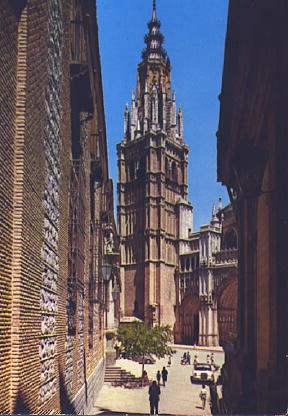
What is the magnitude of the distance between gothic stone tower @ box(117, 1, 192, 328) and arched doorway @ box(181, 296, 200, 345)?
1.58 metres

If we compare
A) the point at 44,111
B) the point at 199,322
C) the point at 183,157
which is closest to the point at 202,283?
the point at 199,322

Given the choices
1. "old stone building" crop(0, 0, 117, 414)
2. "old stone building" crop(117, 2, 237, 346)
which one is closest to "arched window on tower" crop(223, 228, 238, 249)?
"old stone building" crop(117, 2, 237, 346)

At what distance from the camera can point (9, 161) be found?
23.1ft

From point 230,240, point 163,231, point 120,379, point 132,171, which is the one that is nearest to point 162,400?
point 120,379

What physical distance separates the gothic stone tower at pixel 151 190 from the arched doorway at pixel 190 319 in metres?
1.58

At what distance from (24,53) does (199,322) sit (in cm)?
5682

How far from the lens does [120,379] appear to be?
28.2 m

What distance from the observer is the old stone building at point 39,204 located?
22.9 ft

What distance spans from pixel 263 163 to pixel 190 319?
2291 inches

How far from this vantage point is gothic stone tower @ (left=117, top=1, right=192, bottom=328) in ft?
218

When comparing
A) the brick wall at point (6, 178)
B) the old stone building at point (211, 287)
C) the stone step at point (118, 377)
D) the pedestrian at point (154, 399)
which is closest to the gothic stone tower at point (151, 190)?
the old stone building at point (211, 287)

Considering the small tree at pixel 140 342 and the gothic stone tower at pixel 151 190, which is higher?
the gothic stone tower at pixel 151 190

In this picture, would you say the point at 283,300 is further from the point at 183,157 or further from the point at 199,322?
the point at 183,157

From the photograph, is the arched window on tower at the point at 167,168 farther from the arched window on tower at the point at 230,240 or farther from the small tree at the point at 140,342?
the small tree at the point at 140,342
